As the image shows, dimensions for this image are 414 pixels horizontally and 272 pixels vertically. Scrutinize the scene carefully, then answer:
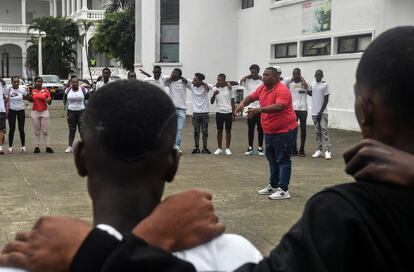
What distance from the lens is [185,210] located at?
1544 mm

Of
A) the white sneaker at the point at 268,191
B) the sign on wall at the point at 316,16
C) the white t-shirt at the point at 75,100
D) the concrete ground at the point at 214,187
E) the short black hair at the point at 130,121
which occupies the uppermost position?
the sign on wall at the point at 316,16

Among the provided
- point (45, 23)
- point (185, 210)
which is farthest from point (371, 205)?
point (45, 23)

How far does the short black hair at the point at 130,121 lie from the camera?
60.9 inches

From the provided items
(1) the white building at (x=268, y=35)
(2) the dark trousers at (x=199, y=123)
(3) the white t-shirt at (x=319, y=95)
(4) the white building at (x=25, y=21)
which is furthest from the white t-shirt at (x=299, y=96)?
(4) the white building at (x=25, y=21)

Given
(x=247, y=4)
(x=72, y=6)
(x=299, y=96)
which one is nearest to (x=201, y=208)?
(x=299, y=96)

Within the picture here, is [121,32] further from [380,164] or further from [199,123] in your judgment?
[380,164]

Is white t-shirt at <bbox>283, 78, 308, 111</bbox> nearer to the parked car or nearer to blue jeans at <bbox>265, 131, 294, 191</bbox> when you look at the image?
blue jeans at <bbox>265, 131, 294, 191</bbox>

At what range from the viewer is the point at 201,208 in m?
1.57

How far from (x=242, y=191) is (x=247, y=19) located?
15.6 m

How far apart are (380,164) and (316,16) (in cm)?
1816

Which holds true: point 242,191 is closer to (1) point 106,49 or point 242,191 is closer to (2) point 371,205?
(2) point 371,205

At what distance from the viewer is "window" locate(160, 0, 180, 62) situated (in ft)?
76.9

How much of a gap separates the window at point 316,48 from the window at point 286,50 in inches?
21.9

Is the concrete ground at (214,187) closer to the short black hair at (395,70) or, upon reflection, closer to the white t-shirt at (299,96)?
Answer: the white t-shirt at (299,96)
